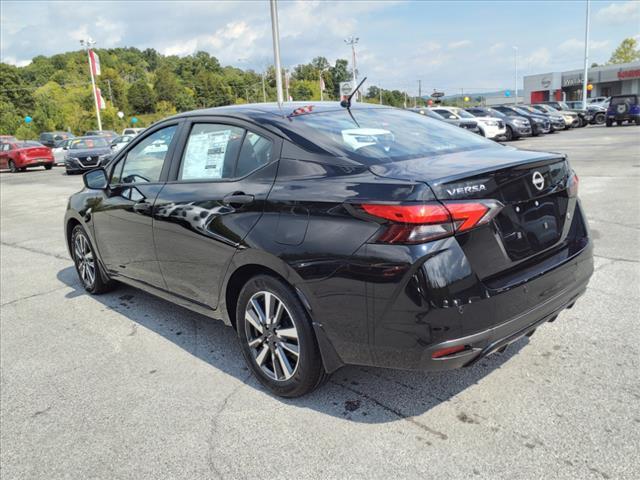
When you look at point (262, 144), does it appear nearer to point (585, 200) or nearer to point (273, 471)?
point (273, 471)

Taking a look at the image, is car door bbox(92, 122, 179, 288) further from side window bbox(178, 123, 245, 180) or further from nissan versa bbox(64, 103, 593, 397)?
side window bbox(178, 123, 245, 180)

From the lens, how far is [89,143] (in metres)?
25.0

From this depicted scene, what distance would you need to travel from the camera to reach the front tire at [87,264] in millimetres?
5285

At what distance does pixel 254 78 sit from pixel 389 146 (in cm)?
13195

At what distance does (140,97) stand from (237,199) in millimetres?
117437

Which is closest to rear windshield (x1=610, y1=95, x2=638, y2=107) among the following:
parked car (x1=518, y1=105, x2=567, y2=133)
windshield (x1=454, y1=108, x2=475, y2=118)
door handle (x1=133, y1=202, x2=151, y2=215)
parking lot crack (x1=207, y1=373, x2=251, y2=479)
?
parked car (x1=518, y1=105, x2=567, y2=133)

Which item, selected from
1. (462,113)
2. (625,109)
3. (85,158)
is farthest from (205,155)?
(625,109)

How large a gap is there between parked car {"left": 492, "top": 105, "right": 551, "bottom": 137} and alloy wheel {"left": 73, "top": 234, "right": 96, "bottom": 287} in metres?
25.9

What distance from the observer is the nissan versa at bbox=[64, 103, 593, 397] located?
2.49m

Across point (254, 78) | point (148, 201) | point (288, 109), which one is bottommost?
point (148, 201)

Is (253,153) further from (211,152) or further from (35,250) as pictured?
(35,250)

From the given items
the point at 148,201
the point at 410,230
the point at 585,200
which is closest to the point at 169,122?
the point at 148,201

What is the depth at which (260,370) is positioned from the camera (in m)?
3.31

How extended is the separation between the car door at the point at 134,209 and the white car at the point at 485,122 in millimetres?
20977
